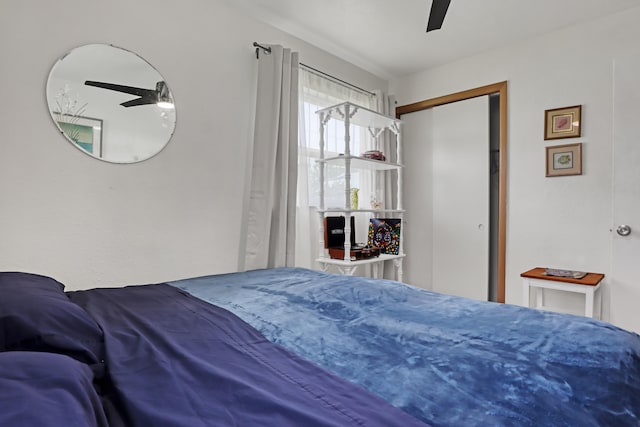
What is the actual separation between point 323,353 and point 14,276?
107 cm

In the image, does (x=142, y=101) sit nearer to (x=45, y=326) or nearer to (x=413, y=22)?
(x=45, y=326)

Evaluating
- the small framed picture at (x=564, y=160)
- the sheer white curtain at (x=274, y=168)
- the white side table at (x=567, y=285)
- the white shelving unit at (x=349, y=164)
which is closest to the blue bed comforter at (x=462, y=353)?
the sheer white curtain at (x=274, y=168)

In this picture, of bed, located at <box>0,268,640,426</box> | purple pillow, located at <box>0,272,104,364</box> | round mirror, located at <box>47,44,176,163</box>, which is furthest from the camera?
round mirror, located at <box>47,44,176,163</box>

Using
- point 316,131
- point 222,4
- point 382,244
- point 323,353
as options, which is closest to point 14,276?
point 323,353

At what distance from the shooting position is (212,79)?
91.7 inches

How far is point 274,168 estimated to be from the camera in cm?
252

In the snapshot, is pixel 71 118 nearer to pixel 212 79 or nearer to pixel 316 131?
pixel 212 79

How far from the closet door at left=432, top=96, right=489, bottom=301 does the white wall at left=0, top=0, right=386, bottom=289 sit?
179cm

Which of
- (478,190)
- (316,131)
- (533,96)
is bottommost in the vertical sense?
(478,190)

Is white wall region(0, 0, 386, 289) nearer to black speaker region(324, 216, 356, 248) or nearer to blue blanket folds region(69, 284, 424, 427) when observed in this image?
black speaker region(324, 216, 356, 248)

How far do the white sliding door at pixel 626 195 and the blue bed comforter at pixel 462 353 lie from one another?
6.00ft

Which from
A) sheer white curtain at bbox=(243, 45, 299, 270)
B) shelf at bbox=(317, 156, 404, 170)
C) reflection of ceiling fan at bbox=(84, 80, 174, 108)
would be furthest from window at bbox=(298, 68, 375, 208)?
reflection of ceiling fan at bbox=(84, 80, 174, 108)

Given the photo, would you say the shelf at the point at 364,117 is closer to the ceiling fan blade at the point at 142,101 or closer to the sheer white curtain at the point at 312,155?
the sheer white curtain at the point at 312,155

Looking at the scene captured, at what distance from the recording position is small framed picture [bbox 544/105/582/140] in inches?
105
